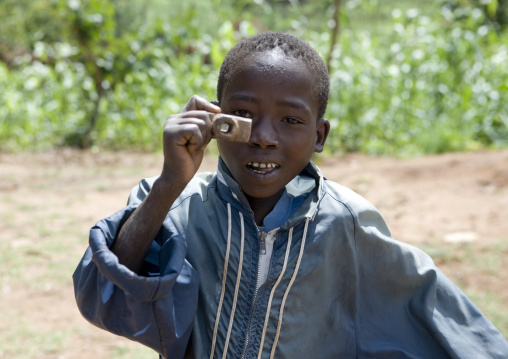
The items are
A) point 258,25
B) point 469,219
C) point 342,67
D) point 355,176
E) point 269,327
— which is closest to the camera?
point 269,327

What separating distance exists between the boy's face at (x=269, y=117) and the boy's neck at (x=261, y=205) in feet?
0.26

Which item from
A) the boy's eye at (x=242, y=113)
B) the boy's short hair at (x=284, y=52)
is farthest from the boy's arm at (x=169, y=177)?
the boy's short hair at (x=284, y=52)

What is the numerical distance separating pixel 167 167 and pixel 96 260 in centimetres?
24

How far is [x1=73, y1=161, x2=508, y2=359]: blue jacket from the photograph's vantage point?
1.56m

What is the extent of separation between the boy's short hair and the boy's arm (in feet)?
0.69

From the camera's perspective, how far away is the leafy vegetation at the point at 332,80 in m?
6.73

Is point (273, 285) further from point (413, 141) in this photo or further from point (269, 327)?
point (413, 141)

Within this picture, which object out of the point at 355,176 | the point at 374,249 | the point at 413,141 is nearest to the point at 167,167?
the point at 374,249

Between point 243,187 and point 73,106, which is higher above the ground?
point 243,187

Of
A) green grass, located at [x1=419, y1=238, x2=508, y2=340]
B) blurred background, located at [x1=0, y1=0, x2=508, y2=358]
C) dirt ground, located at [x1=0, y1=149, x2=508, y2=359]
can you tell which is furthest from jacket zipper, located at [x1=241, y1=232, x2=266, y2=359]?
green grass, located at [x1=419, y1=238, x2=508, y2=340]

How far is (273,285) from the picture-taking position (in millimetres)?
1565

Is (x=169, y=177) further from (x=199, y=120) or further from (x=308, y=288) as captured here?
(x=308, y=288)

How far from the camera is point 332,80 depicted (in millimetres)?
6902

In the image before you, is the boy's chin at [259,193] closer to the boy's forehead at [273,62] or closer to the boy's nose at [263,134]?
the boy's nose at [263,134]
